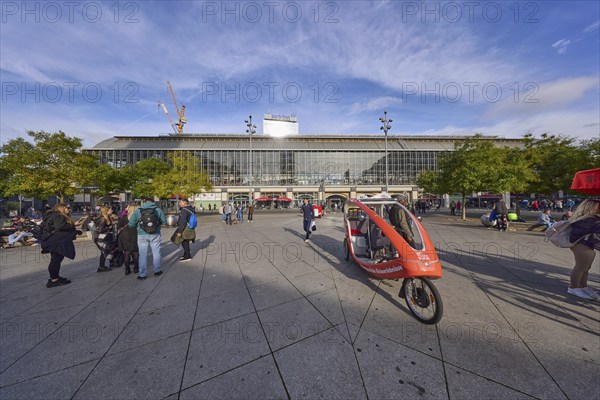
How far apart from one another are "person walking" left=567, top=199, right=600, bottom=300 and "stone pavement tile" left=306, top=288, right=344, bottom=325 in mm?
4284

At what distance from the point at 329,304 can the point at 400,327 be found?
1107 mm

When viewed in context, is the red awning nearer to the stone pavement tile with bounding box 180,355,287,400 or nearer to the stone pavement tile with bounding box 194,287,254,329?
the stone pavement tile with bounding box 180,355,287,400

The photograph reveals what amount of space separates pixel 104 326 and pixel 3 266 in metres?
6.55

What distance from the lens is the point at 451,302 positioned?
3814 mm

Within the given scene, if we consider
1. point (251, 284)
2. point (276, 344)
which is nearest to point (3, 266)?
point (251, 284)

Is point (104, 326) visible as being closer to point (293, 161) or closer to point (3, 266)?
point (3, 266)

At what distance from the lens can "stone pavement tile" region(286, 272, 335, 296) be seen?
4.34 meters

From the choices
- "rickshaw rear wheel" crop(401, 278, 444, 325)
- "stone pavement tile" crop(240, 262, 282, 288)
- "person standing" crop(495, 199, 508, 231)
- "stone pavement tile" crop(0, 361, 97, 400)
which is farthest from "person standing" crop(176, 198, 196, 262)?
"person standing" crop(495, 199, 508, 231)

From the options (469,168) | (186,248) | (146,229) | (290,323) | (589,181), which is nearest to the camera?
(290,323)

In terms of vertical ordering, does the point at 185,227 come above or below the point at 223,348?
above

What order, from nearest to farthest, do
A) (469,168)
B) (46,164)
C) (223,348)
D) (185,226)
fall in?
(223,348) → (185,226) → (46,164) → (469,168)

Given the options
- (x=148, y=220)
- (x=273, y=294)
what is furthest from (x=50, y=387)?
(x=148, y=220)

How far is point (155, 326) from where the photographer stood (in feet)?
10.4

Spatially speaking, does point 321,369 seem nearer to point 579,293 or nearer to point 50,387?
point 50,387
